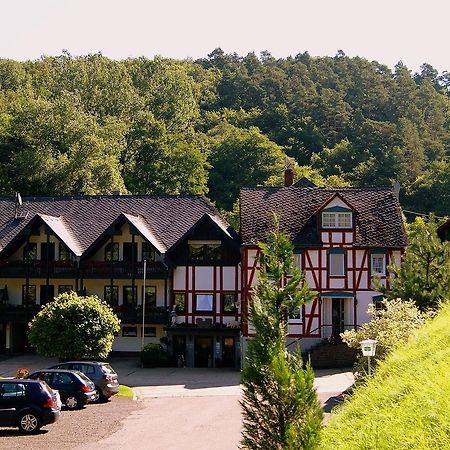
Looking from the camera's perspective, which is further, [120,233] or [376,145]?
[376,145]

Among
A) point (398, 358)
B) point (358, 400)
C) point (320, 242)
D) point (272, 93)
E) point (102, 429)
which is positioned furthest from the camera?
point (272, 93)

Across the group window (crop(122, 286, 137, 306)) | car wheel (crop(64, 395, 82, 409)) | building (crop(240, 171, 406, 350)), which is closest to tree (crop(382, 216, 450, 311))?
building (crop(240, 171, 406, 350))

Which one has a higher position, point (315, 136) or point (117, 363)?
point (315, 136)

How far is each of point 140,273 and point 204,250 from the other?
11.9ft

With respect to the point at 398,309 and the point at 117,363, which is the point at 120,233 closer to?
the point at 117,363

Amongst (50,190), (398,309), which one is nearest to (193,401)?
(398,309)

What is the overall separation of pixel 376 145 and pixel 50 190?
135 ft

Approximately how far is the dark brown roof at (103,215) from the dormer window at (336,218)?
589cm

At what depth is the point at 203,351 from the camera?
145 feet

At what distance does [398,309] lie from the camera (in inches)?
1096

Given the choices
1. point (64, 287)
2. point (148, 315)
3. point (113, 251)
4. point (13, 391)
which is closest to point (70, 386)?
point (13, 391)

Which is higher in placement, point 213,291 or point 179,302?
point 213,291

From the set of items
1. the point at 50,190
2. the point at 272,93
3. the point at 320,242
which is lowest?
the point at 320,242

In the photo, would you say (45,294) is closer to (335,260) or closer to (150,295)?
(150,295)
